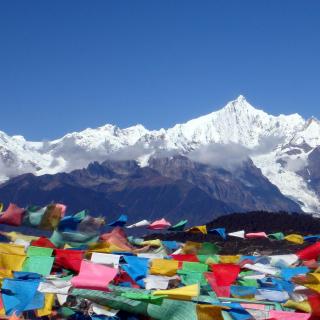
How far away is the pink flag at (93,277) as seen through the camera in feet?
57.9

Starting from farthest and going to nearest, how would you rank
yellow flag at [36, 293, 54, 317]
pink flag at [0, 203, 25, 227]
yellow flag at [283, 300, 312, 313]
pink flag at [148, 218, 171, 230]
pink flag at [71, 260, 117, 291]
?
1. pink flag at [148, 218, 171, 230]
2. pink flag at [0, 203, 25, 227]
3. yellow flag at [36, 293, 54, 317]
4. pink flag at [71, 260, 117, 291]
5. yellow flag at [283, 300, 312, 313]

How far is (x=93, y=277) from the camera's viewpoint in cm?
1797

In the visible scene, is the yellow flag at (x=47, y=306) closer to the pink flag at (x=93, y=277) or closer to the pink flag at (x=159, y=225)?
the pink flag at (x=93, y=277)

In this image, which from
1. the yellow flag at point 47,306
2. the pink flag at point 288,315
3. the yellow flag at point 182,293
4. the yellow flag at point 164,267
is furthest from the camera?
the yellow flag at point 164,267

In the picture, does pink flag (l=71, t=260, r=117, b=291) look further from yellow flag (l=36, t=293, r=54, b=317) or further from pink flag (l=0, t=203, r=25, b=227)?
pink flag (l=0, t=203, r=25, b=227)

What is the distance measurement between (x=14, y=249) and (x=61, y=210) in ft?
6.49

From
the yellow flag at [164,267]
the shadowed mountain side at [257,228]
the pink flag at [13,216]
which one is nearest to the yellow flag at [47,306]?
the yellow flag at [164,267]

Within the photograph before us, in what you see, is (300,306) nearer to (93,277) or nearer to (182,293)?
(182,293)

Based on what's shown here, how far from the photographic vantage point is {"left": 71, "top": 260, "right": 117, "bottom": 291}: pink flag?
17656mm

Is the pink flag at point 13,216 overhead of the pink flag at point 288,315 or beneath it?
overhead

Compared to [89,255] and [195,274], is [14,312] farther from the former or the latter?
[195,274]

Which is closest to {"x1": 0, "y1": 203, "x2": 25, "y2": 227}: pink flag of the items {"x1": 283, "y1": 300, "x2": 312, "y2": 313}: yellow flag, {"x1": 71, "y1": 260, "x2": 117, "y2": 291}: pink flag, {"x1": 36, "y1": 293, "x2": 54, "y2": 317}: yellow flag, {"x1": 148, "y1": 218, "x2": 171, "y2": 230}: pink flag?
{"x1": 71, "y1": 260, "x2": 117, "y2": 291}: pink flag

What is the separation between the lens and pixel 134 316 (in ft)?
55.4

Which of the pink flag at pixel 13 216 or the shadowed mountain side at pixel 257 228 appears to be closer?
the pink flag at pixel 13 216
